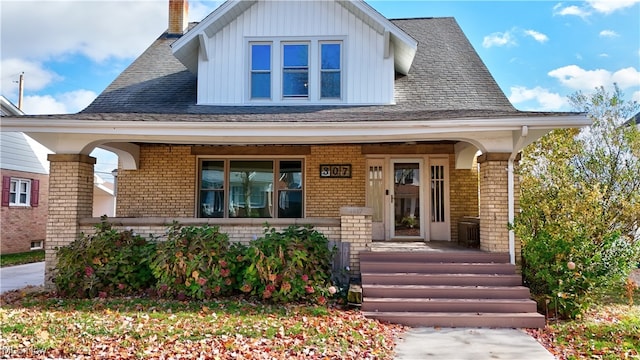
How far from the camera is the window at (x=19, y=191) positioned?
48.0 ft

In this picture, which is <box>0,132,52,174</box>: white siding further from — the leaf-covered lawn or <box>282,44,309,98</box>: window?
the leaf-covered lawn

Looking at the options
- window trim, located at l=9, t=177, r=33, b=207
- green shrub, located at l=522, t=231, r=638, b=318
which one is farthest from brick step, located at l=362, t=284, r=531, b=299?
window trim, located at l=9, t=177, r=33, b=207

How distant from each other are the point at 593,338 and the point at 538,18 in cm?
938

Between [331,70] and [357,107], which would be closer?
[357,107]

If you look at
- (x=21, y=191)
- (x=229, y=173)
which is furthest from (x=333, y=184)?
(x=21, y=191)

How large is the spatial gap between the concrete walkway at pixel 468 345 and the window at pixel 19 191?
51.8 ft

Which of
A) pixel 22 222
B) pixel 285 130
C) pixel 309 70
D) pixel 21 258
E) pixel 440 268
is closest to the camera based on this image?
pixel 440 268

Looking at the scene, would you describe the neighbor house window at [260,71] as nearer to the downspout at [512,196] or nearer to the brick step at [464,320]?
the downspout at [512,196]

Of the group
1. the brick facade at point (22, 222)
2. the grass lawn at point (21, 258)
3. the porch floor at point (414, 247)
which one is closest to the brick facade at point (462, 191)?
the porch floor at point (414, 247)

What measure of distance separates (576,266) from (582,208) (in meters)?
0.96

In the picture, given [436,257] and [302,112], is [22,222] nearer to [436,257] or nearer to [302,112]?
[302,112]

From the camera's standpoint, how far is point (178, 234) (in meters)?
7.11

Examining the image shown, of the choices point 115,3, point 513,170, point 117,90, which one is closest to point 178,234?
point 117,90

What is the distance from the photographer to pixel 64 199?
7.64 meters
